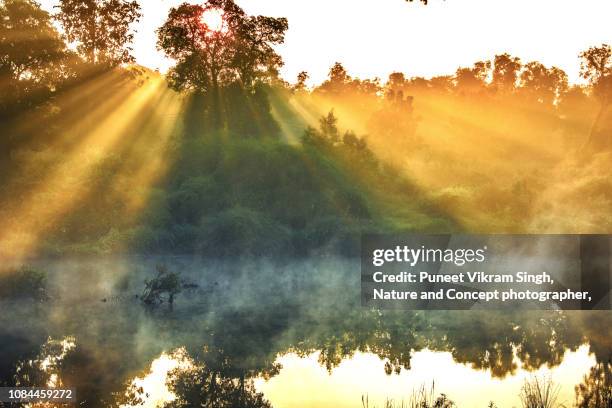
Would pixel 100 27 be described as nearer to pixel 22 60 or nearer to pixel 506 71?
pixel 22 60

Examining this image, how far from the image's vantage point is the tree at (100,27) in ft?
180

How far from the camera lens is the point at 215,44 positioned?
196ft

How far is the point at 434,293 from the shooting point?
3278 centimetres

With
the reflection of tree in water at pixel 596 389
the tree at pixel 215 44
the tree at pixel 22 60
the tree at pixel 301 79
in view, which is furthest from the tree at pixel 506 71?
the reflection of tree in water at pixel 596 389

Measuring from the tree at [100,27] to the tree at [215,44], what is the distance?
149 inches

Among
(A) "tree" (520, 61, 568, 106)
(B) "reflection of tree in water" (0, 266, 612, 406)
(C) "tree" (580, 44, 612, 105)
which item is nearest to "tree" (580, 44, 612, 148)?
(C) "tree" (580, 44, 612, 105)

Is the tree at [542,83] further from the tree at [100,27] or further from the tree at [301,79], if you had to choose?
the tree at [100,27]

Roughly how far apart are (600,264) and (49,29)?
3978cm

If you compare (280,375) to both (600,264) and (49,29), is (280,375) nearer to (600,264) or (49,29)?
(600,264)

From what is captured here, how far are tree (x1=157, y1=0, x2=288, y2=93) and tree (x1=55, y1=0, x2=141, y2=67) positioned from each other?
379cm

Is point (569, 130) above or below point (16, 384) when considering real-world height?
above

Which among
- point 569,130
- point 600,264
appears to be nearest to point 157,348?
point 600,264

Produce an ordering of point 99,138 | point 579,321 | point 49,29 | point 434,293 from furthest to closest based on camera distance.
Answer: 1. point 99,138
2. point 49,29
3. point 434,293
4. point 579,321

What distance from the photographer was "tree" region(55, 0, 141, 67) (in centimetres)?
5488
